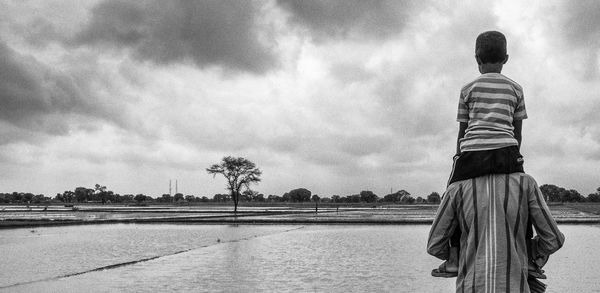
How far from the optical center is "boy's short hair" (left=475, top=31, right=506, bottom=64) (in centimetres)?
297

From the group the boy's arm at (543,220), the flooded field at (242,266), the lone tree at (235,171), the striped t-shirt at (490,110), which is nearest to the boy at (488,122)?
the striped t-shirt at (490,110)

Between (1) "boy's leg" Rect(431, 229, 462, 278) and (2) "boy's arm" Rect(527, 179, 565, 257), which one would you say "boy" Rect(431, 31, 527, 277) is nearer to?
(1) "boy's leg" Rect(431, 229, 462, 278)

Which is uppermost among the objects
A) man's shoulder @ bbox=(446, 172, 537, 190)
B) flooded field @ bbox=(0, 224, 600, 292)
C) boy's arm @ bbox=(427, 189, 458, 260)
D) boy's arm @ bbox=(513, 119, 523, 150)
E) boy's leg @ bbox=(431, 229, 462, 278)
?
boy's arm @ bbox=(513, 119, 523, 150)

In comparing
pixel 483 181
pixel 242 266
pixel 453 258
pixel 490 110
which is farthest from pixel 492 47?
pixel 242 266

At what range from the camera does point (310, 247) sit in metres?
18.0

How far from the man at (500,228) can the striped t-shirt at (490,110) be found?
160 mm

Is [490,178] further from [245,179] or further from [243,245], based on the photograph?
[245,179]

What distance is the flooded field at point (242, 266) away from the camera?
10273 mm

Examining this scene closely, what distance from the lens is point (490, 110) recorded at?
113 inches

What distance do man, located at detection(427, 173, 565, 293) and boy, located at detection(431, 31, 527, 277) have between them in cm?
6

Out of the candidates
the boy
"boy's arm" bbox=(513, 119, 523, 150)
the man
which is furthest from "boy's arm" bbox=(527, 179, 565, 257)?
"boy's arm" bbox=(513, 119, 523, 150)

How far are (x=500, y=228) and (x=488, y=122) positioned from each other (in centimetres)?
47

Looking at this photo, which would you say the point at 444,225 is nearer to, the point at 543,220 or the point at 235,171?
the point at 543,220

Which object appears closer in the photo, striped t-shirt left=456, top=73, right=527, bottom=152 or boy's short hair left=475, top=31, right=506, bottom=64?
striped t-shirt left=456, top=73, right=527, bottom=152
